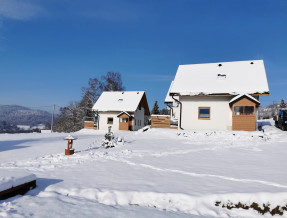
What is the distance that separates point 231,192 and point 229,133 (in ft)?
38.5

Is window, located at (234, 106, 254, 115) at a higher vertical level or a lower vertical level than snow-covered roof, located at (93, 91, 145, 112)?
lower

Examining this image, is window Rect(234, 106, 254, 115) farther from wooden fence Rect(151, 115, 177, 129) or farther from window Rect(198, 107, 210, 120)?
wooden fence Rect(151, 115, 177, 129)

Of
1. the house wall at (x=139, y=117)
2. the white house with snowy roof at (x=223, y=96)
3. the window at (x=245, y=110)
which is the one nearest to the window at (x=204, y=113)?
the white house with snowy roof at (x=223, y=96)

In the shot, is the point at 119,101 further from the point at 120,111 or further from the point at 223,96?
the point at 223,96

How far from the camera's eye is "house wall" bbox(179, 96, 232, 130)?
723 inches

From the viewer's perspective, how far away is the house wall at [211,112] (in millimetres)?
18375

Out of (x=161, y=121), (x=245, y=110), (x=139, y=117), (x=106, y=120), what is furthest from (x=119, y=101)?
(x=245, y=110)

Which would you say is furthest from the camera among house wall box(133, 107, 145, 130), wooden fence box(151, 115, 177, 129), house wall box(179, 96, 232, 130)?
house wall box(133, 107, 145, 130)

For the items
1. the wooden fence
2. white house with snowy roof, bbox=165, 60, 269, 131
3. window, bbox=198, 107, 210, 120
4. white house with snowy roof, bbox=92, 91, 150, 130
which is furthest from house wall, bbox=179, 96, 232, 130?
white house with snowy roof, bbox=92, 91, 150, 130

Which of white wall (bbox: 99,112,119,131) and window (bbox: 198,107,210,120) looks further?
white wall (bbox: 99,112,119,131)

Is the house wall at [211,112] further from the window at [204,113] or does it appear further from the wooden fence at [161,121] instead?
the wooden fence at [161,121]

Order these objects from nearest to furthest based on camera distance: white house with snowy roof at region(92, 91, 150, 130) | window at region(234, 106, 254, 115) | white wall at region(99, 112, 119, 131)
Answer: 1. window at region(234, 106, 254, 115)
2. white house with snowy roof at region(92, 91, 150, 130)
3. white wall at region(99, 112, 119, 131)

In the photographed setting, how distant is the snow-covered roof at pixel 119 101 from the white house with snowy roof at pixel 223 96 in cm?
1062

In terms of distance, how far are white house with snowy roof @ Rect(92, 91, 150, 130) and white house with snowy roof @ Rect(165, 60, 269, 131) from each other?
1052cm
